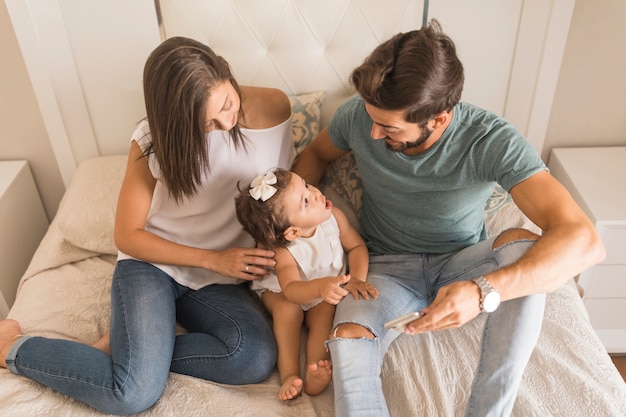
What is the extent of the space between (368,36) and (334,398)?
1.07m

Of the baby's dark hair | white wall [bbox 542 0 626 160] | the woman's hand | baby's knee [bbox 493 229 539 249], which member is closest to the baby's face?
the baby's dark hair

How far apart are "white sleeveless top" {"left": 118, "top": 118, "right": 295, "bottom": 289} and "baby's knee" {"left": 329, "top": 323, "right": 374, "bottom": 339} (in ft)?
1.33

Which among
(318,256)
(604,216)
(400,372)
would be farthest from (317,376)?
(604,216)

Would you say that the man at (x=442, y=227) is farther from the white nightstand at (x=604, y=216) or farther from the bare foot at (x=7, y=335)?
the bare foot at (x=7, y=335)

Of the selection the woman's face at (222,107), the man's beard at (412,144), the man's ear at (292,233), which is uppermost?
the woman's face at (222,107)

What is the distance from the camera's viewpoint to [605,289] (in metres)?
1.83

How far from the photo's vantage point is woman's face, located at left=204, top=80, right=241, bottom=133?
50.9 inches

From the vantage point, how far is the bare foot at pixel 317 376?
4.32 feet

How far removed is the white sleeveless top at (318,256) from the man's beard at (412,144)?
0.28 metres

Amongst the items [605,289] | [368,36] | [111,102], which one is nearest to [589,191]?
[605,289]

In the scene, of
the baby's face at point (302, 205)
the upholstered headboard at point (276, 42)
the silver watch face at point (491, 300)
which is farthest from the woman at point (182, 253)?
the silver watch face at point (491, 300)

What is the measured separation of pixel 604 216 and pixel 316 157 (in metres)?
0.87

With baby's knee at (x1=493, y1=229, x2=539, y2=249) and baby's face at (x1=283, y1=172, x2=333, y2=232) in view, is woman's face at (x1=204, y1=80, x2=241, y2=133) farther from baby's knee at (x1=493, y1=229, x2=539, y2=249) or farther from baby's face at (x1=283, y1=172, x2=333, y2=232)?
baby's knee at (x1=493, y1=229, x2=539, y2=249)

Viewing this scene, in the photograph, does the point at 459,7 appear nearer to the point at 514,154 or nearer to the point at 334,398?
the point at 514,154
